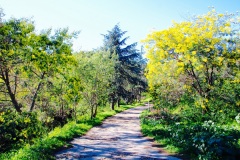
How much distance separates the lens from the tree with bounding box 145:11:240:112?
13.4 metres

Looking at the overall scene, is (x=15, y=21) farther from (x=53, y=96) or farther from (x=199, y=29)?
(x=199, y=29)

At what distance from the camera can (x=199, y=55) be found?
13.4 meters

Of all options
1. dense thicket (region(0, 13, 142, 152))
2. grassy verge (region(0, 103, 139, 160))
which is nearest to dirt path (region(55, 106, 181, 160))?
grassy verge (region(0, 103, 139, 160))

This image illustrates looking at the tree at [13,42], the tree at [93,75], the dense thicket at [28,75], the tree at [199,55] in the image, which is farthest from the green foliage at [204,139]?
the tree at [93,75]

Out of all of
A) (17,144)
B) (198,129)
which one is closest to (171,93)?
(198,129)

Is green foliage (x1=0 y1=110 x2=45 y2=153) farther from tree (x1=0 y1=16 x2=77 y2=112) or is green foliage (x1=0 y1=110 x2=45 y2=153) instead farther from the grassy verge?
tree (x1=0 y1=16 x2=77 y2=112)

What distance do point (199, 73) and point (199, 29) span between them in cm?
283

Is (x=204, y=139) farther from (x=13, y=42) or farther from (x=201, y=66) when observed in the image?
(x=13, y=42)

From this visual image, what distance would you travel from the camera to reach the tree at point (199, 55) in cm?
1340

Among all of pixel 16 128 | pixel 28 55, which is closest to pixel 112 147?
pixel 16 128

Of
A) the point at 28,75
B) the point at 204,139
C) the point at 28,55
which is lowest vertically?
the point at 204,139

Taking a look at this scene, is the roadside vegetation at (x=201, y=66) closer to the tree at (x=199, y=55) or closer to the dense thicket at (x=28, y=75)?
the tree at (x=199, y=55)

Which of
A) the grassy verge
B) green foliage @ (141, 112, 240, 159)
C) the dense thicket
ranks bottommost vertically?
the grassy verge

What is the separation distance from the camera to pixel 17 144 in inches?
411
